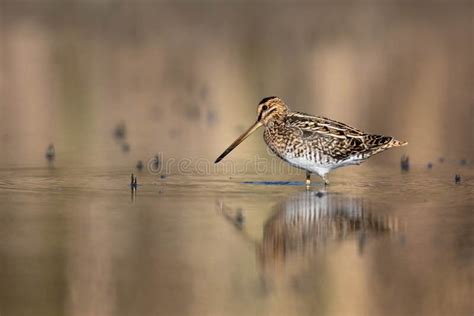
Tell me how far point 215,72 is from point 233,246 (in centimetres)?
1227

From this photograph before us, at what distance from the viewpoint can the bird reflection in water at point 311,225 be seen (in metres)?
7.66

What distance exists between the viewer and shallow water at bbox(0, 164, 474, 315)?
6.55 meters

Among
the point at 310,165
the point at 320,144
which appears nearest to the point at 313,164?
the point at 310,165

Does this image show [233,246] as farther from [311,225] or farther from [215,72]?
[215,72]

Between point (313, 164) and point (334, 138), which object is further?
point (334, 138)

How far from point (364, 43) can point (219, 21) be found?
14.4ft

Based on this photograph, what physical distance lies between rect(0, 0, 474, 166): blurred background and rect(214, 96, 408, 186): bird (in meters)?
1.76

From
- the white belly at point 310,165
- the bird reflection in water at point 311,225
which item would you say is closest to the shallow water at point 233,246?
the bird reflection in water at point 311,225

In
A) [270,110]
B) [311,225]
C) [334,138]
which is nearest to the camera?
[311,225]

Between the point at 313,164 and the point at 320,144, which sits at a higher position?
the point at 320,144

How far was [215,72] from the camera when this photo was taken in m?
19.9

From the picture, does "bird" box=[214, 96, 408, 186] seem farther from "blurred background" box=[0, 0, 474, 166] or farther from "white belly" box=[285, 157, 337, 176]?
"blurred background" box=[0, 0, 474, 166]

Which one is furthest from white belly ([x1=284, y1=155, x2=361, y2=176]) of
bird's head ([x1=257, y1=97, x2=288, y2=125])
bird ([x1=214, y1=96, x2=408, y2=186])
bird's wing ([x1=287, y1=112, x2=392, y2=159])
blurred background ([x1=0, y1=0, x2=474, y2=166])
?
blurred background ([x1=0, y1=0, x2=474, y2=166])

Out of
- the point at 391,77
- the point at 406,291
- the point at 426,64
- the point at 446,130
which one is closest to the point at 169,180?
the point at 406,291
